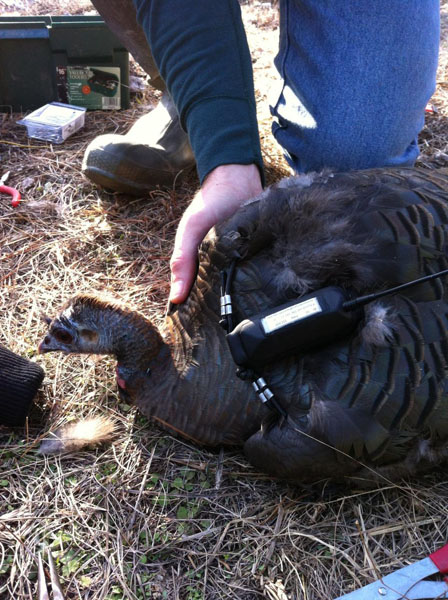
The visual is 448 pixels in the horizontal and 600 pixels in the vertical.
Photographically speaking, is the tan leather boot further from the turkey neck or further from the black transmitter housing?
the black transmitter housing

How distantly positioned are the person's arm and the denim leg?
43 centimetres

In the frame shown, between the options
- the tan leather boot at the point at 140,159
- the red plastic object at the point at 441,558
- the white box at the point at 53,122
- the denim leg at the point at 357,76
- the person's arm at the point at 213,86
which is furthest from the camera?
the white box at the point at 53,122

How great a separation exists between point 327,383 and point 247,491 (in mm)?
545

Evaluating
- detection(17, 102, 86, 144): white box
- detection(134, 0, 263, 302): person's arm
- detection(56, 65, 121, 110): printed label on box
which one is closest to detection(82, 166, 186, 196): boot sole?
detection(17, 102, 86, 144): white box

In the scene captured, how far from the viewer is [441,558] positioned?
1716 mm

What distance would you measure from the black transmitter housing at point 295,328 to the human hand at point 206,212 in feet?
1.61

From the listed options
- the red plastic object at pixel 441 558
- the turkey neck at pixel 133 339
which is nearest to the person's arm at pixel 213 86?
the turkey neck at pixel 133 339

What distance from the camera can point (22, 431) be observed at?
2.20 meters

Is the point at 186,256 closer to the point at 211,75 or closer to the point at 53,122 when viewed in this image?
the point at 211,75

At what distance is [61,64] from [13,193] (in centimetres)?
121

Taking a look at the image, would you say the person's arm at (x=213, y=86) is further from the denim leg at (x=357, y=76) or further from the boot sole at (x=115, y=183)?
the boot sole at (x=115, y=183)

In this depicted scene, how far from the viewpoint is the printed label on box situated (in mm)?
4016

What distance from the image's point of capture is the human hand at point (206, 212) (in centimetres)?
222

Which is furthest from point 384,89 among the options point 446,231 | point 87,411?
point 87,411
